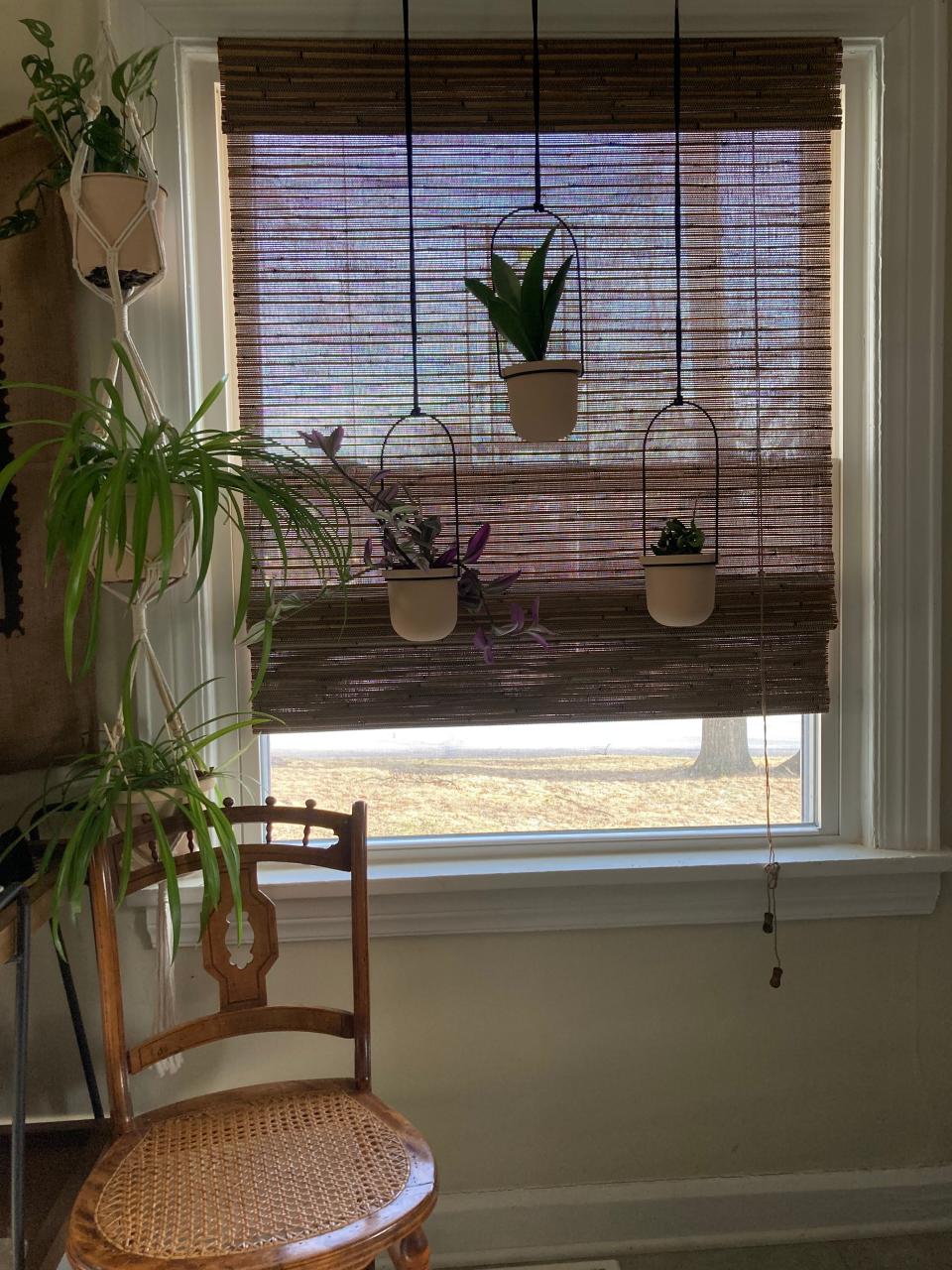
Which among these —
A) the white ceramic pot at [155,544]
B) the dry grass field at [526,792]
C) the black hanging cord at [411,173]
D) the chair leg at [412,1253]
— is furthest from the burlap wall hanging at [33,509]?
the chair leg at [412,1253]

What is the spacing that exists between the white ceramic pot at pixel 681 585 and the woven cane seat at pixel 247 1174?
0.86m

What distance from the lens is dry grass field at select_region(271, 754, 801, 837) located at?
1891 mm

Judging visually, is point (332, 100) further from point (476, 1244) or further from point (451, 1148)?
point (476, 1244)

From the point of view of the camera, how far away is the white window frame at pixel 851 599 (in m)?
1.76

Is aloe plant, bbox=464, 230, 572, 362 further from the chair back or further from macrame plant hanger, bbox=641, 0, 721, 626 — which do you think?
the chair back

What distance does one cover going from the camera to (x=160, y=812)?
59.7 inches

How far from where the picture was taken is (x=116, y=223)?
57.2 inches

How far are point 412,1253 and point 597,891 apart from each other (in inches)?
26.8

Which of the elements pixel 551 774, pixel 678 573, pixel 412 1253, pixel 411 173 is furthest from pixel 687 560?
pixel 412 1253

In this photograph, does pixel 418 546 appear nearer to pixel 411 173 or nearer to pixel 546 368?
pixel 546 368

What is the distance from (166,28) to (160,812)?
50.2 inches

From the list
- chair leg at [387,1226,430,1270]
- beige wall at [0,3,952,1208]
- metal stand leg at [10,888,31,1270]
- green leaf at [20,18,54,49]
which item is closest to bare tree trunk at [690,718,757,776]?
beige wall at [0,3,952,1208]

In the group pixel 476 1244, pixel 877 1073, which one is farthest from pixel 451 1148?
pixel 877 1073

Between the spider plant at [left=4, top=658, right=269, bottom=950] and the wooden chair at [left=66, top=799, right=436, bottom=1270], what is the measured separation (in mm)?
48
